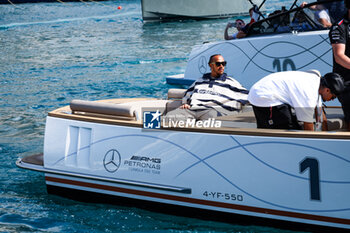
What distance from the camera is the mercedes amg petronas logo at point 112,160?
5344mm

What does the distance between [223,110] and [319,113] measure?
1.40 meters

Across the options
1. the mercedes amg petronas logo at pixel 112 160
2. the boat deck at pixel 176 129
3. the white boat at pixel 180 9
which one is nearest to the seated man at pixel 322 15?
the boat deck at pixel 176 129

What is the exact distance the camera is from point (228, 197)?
4.86m

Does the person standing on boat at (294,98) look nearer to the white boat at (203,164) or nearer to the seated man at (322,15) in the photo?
the white boat at (203,164)

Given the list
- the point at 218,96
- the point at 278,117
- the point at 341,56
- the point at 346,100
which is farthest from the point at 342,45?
the point at 218,96

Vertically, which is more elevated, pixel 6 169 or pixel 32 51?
pixel 32 51

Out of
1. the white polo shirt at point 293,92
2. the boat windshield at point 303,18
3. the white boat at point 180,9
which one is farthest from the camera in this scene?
the white boat at point 180,9

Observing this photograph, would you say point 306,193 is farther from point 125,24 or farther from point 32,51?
point 125,24

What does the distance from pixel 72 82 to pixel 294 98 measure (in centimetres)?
973

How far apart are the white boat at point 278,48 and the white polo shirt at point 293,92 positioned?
444 centimetres

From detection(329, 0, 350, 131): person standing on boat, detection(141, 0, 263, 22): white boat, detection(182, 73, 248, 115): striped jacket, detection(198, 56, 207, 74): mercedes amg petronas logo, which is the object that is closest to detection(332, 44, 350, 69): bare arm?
detection(329, 0, 350, 131): person standing on boat

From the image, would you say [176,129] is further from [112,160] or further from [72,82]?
[72,82]

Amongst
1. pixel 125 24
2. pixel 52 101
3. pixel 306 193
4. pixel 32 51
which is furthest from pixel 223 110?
pixel 125 24

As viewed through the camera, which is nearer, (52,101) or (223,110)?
(223,110)
